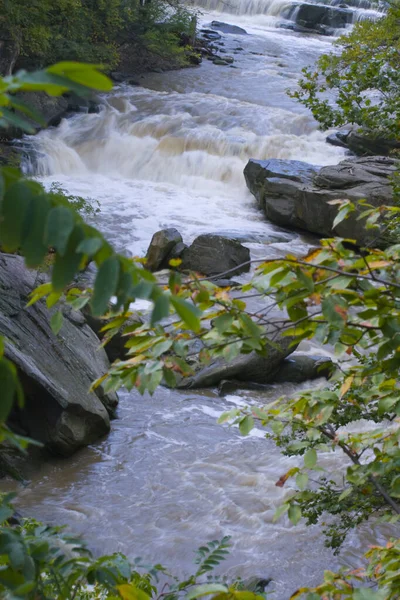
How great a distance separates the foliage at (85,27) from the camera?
16500 mm

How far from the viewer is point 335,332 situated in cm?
206

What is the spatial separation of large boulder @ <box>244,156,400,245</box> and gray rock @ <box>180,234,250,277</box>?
228 cm

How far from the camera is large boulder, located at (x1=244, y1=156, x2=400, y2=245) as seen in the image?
12.4 metres

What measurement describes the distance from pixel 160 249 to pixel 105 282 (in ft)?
31.8

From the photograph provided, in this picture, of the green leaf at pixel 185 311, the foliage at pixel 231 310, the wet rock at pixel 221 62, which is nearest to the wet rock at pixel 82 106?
the wet rock at pixel 221 62

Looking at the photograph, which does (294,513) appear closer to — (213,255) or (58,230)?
(58,230)

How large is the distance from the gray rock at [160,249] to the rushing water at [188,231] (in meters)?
1.08

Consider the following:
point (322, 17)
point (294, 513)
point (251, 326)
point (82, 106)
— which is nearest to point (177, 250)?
point (294, 513)

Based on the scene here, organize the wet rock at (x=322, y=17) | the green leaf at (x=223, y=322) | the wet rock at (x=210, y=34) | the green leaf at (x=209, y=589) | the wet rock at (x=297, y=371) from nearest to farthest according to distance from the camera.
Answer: the green leaf at (x=209, y=589) → the green leaf at (x=223, y=322) → the wet rock at (x=297, y=371) → the wet rock at (x=210, y=34) → the wet rock at (x=322, y=17)

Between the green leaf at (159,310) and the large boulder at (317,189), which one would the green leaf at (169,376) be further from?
the large boulder at (317,189)

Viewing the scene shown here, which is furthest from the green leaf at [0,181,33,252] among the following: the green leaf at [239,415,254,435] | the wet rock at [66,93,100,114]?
the wet rock at [66,93,100,114]

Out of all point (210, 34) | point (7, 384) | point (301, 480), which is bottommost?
point (301, 480)

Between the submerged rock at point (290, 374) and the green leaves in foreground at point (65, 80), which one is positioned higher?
the green leaves in foreground at point (65, 80)

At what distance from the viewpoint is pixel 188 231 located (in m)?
12.8
